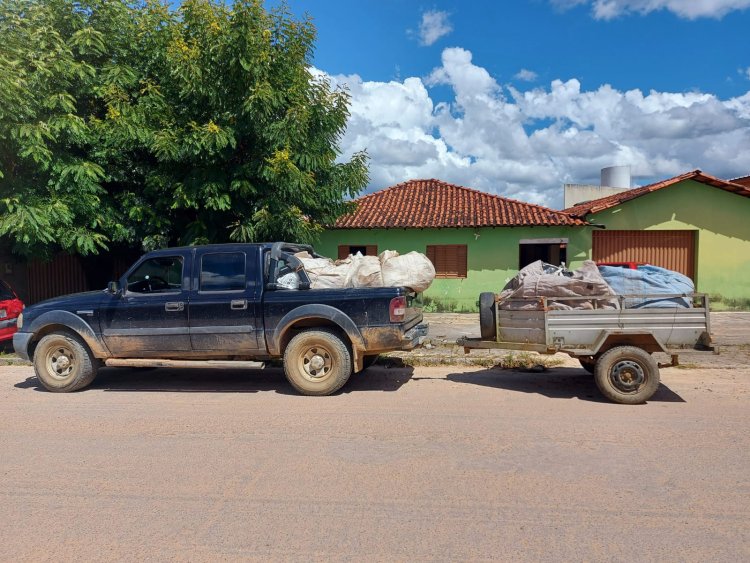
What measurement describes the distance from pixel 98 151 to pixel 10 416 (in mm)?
5462

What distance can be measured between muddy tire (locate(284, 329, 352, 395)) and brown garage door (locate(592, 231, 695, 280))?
1144 centimetres

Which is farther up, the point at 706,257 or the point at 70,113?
the point at 70,113

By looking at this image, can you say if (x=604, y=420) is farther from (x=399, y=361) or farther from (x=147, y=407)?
(x=147, y=407)

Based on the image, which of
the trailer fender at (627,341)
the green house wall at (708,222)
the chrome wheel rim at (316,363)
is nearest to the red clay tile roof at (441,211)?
the green house wall at (708,222)

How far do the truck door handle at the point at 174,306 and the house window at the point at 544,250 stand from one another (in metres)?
10.8

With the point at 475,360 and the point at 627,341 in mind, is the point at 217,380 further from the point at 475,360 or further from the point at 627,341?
the point at 627,341

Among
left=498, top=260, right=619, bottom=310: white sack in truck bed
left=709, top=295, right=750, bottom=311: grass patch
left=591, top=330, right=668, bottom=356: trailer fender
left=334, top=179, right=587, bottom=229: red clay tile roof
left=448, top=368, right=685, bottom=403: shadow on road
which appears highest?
left=334, top=179, right=587, bottom=229: red clay tile roof

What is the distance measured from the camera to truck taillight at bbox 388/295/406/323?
6406 millimetres

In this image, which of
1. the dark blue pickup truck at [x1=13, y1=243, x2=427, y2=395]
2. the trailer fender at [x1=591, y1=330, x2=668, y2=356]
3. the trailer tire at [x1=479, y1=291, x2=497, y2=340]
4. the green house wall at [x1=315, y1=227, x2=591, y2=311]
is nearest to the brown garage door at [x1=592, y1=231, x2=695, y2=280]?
the green house wall at [x1=315, y1=227, x2=591, y2=311]

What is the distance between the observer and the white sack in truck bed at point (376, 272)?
692 centimetres

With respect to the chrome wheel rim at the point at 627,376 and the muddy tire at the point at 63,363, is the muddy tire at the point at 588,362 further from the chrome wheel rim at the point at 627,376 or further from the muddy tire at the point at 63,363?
the muddy tire at the point at 63,363

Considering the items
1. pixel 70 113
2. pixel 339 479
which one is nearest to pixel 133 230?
pixel 70 113

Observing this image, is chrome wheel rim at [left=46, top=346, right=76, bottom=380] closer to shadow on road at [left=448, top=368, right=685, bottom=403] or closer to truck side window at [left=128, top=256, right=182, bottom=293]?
truck side window at [left=128, top=256, right=182, bottom=293]

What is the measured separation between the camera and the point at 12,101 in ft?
27.4
